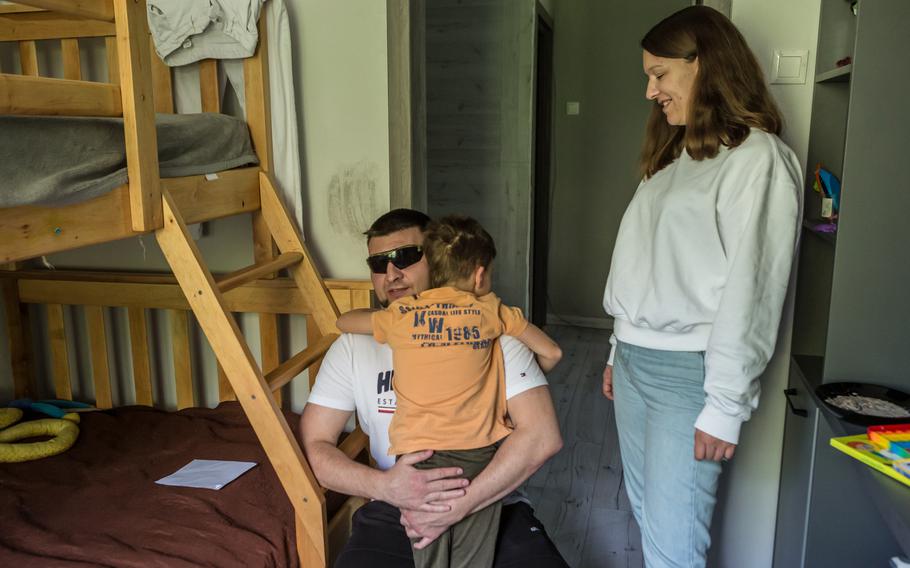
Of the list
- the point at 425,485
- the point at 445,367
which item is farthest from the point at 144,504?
the point at 445,367

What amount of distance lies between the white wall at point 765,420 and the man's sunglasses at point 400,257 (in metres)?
1.00

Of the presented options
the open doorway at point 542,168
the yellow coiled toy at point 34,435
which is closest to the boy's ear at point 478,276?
the yellow coiled toy at point 34,435

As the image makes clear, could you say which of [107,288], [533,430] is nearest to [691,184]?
[533,430]

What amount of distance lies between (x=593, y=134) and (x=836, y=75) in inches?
128

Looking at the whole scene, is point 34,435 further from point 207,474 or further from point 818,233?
point 818,233

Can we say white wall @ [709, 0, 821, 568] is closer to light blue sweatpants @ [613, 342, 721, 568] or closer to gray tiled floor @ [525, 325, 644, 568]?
gray tiled floor @ [525, 325, 644, 568]

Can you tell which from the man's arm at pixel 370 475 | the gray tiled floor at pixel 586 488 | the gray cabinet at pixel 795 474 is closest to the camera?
Result: the man's arm at pixel 370 475

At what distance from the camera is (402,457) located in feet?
5.13

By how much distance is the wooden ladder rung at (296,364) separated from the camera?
1.89m

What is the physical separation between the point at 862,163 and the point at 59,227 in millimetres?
1621

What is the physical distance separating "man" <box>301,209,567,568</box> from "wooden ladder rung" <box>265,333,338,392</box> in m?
0.13

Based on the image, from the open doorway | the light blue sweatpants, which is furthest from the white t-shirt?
the open doorway

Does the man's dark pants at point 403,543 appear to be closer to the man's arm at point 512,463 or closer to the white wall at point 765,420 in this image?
the man's arm at point 512,463

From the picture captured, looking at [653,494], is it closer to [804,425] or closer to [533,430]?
[533,430]
